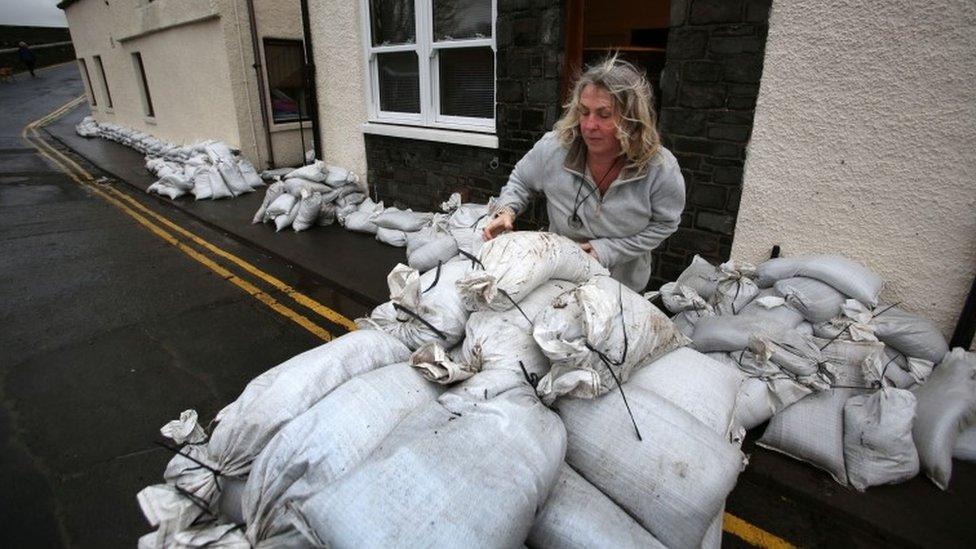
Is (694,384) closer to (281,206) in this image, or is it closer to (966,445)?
(966,445)

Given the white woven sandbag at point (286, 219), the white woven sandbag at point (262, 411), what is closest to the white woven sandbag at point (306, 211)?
the white woven sandbag at point (286, 219)

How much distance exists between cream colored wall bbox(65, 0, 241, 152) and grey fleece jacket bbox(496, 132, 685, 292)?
8675mm

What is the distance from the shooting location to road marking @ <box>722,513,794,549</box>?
82.6 inches

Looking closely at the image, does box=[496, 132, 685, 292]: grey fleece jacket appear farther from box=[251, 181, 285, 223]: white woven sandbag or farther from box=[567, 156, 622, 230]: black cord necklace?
box=[251, 181, 285, 223]: white woven sandbag

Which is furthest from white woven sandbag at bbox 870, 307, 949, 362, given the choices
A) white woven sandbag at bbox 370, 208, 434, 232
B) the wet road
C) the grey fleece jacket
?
white woven sandbag at bbox 370, 208, 434, 232

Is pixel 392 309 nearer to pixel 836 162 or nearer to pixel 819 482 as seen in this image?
pixel 819 482

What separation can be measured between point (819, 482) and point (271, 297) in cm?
424

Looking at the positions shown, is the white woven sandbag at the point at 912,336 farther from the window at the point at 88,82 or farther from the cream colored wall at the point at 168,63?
the window at the point at 88,82

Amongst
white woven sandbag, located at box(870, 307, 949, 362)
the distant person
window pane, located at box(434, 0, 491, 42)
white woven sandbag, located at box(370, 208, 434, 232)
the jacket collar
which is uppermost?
the distant person

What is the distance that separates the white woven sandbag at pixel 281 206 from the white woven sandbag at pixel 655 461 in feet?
18.1

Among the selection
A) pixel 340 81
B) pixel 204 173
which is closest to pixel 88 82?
pixel 204 173

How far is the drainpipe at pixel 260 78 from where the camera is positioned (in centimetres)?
867

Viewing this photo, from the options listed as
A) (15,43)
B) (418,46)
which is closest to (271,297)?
(418,46)

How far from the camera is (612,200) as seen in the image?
2.41 m
